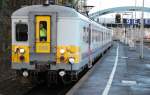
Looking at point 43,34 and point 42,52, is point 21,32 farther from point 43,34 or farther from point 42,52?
point 42,52

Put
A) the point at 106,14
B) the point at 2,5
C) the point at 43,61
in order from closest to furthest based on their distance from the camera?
the point at 43,61 < the point at 2,5 < the point at 106,14

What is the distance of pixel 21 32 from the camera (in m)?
17.8

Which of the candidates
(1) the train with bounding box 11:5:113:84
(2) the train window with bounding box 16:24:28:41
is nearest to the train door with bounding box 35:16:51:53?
(1) the train with bounding box 11:5:113:84

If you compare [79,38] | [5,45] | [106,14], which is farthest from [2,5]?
[106,14]

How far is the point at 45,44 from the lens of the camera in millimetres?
17281

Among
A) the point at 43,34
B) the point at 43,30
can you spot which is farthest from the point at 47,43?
the point at 43,30

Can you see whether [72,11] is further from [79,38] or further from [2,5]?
[2,5]

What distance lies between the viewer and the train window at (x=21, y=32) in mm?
17641

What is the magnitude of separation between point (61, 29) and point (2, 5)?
1270 centimetres

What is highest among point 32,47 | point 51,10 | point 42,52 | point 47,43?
point 51,10

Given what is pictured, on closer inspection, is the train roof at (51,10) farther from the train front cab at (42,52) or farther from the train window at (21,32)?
the train window at (21,32)

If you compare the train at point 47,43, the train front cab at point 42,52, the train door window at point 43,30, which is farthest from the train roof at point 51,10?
the train door window at point 43,30

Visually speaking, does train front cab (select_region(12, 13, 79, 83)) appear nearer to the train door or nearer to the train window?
the train door

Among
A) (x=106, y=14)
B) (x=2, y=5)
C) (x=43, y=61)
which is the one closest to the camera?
(x=43, y=61)
